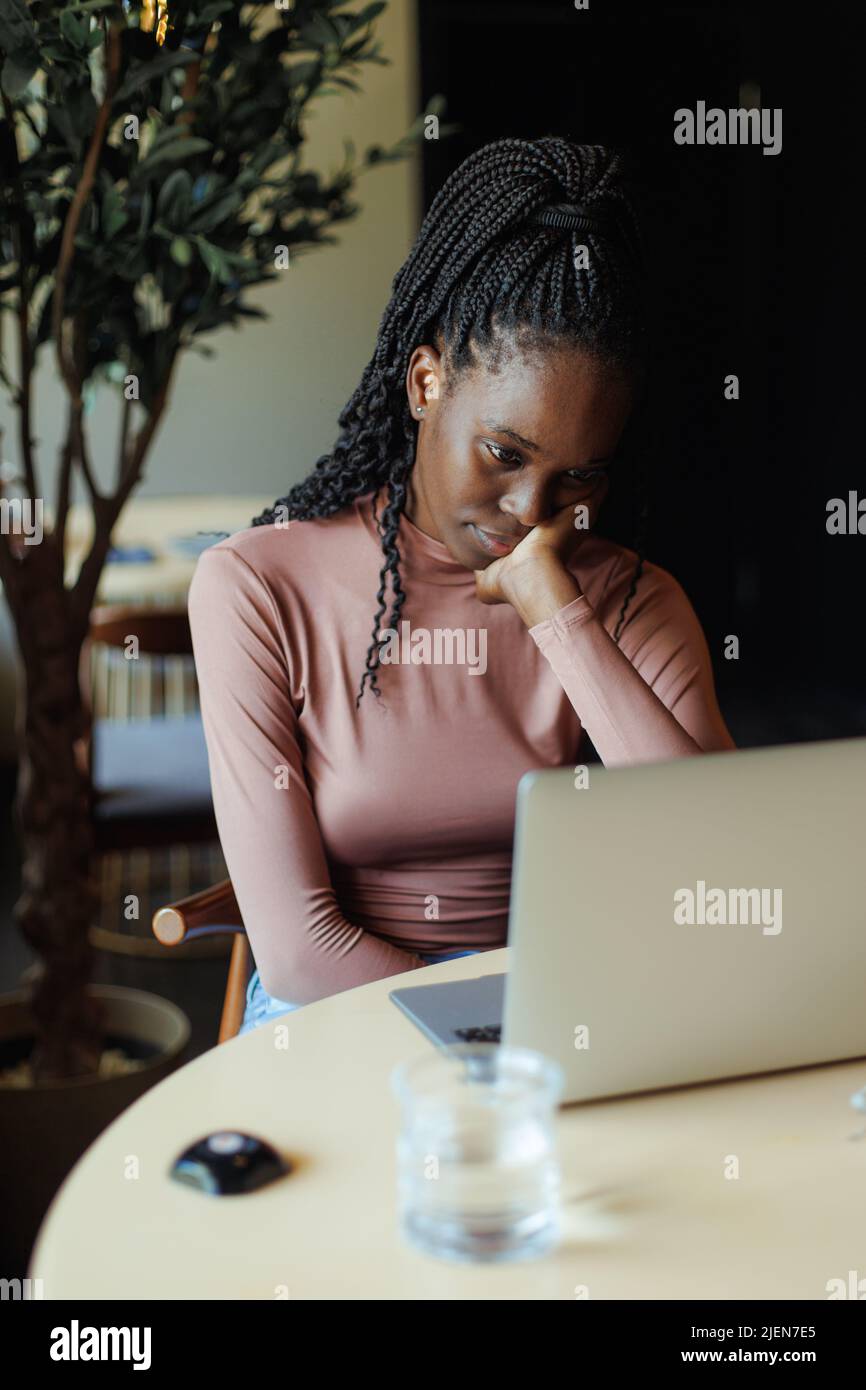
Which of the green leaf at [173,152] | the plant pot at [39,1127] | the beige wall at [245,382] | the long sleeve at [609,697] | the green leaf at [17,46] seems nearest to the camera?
the long sleeve at [609,697]

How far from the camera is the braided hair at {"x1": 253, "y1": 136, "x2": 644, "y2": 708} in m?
1.26

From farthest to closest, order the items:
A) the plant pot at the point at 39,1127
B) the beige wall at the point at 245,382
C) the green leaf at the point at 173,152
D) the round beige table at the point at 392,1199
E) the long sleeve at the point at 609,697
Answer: the beige wall at the point at 245,382, the plant pot at the point at 39,1127, the green leaf at the point at 173,152, the long sleeve at the point at 609,697, the round beige table at the point at 392,1199

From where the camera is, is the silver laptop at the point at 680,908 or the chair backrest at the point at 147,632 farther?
the chair backrest at the point at 147,632

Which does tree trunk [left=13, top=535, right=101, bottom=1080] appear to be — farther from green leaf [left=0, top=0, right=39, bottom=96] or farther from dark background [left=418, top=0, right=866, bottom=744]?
dark background [left=418, top=0, right=866, bottom=744]

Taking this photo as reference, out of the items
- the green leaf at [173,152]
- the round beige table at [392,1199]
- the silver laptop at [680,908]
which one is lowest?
the round beige table at [392,1199]

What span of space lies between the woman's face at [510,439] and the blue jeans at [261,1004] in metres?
0.40

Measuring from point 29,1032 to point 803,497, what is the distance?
343cm

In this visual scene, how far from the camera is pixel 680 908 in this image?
754mm

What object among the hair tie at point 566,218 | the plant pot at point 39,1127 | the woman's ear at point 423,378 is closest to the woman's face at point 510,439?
the woman's ear at point 423,378

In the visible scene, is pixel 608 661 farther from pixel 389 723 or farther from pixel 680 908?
pixel 680 908

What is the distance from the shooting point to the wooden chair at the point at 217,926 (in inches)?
49.5

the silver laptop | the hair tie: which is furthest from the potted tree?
the silver laptop

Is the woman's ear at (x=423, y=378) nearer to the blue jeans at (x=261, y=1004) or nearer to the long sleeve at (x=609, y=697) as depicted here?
the long sleeve at (x=609, y=697)
